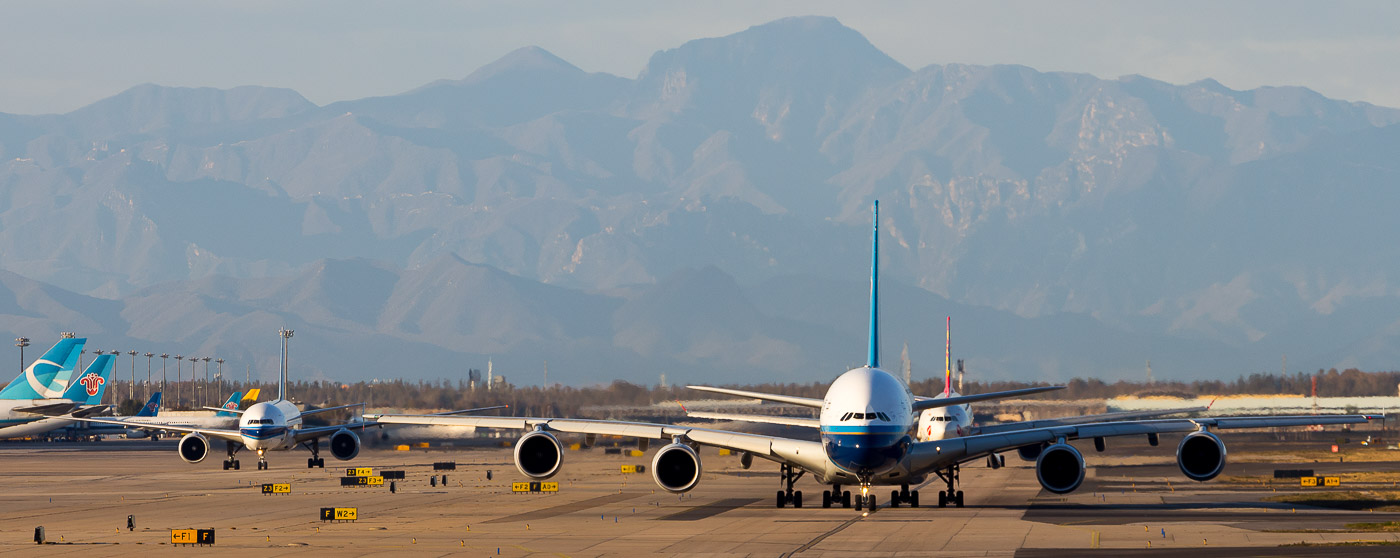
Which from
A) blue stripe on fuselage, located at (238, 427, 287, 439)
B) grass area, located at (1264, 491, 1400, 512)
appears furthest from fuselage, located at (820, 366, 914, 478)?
blue stripe on fuselage, located at (238, 427, 287, 439)

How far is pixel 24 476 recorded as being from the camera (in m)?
70.1

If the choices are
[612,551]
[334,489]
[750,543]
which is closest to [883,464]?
[750,543]

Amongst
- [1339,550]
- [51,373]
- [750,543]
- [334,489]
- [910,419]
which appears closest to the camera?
[1339,550]

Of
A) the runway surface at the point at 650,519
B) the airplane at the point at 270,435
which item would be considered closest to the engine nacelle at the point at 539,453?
the runway surface at the point at 650,519

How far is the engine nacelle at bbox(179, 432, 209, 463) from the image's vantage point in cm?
8056

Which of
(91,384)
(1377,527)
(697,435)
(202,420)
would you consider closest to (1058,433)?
(1377,527)

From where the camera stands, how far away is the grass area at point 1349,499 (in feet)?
143

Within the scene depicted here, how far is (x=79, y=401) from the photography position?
93500 mm

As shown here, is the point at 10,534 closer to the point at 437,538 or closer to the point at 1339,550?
the point at 437,538

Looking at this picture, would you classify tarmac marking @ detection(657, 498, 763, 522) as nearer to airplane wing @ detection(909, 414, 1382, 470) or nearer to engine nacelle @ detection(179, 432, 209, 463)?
airplane wing @ detection(909, 414, 1382, 470)

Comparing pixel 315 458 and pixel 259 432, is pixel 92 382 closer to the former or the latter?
pixel 315 458

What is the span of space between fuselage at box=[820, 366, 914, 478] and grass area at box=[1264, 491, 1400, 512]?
41.6ft

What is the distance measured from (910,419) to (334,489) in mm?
25271

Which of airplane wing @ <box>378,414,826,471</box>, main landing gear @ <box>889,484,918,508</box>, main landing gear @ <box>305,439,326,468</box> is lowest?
main landing gear @ <box>305,439,326,468</box>
